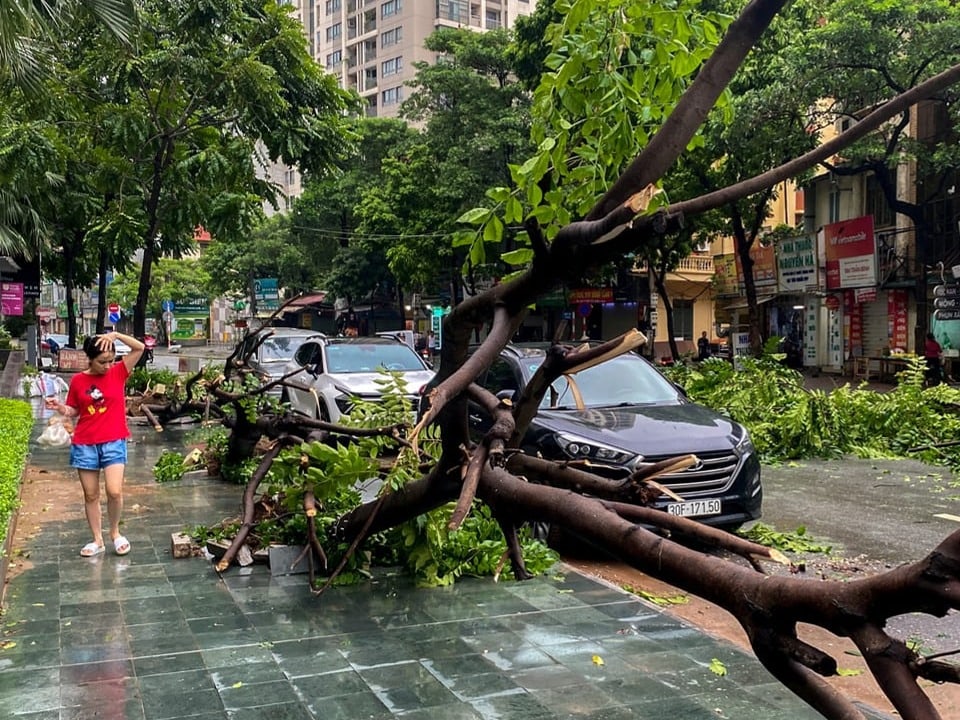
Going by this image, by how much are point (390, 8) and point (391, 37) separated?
226 centimetres

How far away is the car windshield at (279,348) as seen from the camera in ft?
57.6

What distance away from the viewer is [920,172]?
77.6 feet

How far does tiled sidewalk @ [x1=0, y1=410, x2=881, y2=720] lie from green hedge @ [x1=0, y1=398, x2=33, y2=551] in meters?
0.50

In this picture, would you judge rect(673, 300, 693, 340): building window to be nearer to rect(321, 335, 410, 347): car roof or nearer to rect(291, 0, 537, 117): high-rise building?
rect(321, 335, 410, 347): car roof

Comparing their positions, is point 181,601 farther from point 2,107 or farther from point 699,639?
point 2,107

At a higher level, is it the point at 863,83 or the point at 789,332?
the point at 863,83

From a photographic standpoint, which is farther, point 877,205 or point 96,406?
point 877,205

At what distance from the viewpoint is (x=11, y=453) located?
802 cm

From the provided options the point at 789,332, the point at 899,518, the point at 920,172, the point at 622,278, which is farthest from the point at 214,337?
the point at 899,518

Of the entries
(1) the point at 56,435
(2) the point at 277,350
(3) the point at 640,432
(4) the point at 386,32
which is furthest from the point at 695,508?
(4) the point at 386,32

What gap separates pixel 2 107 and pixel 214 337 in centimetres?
8131

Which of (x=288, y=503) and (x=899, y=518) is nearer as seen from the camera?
(x=288, y=503)

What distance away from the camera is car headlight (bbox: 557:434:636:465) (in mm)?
6920

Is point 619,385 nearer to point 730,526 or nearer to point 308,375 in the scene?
point 730,526
